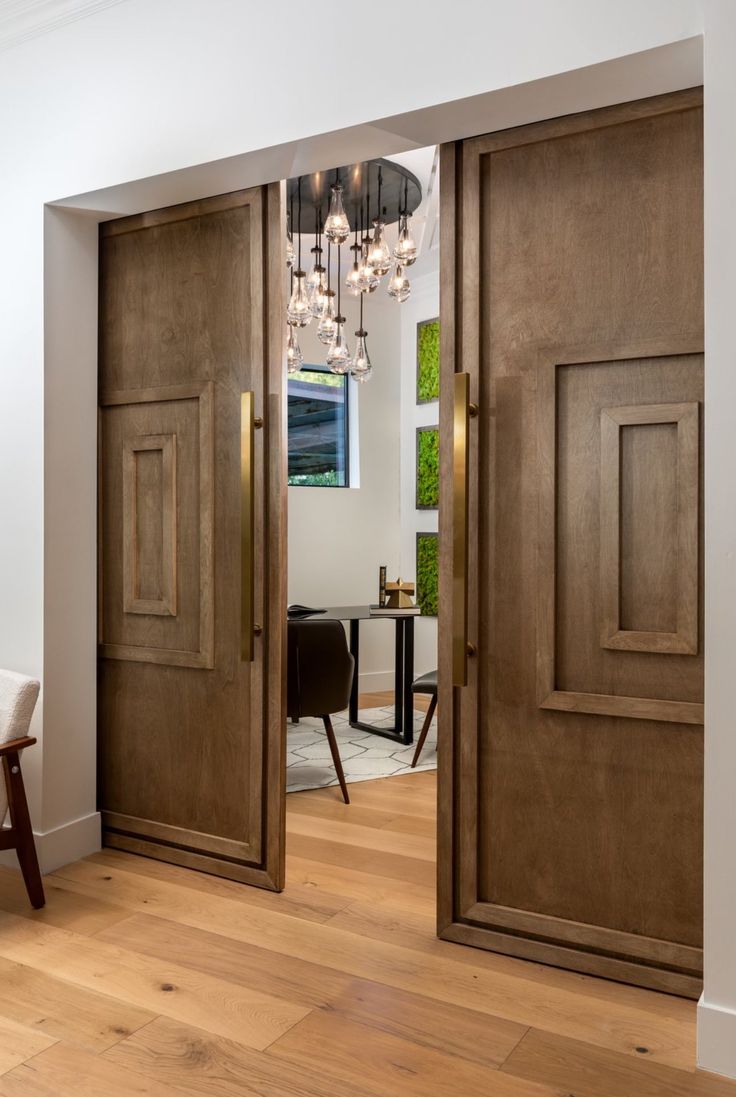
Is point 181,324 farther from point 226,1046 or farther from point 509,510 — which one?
point 226,1046

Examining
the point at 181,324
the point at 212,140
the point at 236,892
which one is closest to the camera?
the point at 212,140

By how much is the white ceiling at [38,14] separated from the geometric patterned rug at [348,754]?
122 inches

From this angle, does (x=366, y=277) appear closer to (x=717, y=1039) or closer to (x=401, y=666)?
(x=401, y=666)

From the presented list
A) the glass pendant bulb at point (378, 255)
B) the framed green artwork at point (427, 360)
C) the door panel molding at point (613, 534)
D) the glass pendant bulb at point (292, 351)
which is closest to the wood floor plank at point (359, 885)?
the door panel molding at point (613, 534)

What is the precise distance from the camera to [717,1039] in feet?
6.07

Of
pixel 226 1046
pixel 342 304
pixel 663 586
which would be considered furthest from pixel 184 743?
pixel 342 304

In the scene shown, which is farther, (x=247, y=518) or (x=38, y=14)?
(x=38, y=14)

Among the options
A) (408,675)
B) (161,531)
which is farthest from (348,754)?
(161,531)

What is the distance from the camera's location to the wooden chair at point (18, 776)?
254cm

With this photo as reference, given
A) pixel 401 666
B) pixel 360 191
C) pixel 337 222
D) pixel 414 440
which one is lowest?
pixel 401 666

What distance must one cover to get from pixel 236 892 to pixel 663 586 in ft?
5.46

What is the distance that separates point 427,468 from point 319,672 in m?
2.73

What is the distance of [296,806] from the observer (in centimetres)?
366

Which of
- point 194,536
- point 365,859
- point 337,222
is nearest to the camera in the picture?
point 194,536
